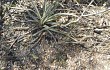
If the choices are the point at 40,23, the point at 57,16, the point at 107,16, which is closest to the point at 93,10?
the point at 107,16

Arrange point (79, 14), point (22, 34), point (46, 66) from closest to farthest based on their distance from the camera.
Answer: point (46, 66) → point (22, 34) → point (79, 14)

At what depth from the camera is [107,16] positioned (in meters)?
2.29

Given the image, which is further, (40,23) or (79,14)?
(79,14)

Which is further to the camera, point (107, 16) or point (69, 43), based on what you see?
point (107, 16)

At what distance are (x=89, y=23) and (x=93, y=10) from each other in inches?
6.3

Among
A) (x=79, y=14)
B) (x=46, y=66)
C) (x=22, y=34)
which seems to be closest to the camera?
(x=46, y=66)

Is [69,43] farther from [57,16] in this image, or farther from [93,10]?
[93,10]

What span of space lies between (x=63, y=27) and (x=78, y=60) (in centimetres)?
32

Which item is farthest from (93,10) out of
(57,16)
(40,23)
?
(40,23)

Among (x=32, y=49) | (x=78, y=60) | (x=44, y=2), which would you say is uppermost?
(x=44, y=2)

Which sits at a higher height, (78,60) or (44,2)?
(44,2)

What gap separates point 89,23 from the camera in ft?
7.32

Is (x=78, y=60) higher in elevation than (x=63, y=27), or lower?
lower

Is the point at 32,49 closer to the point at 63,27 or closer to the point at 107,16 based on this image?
the point at 63,27
